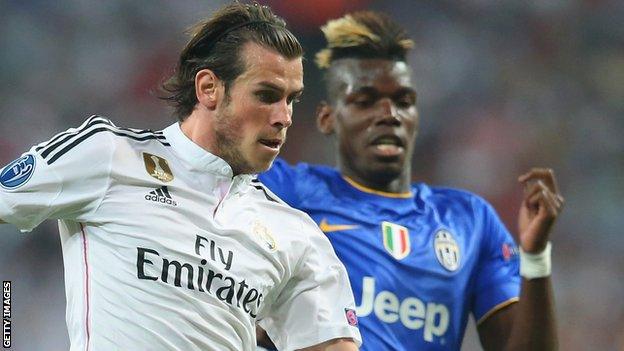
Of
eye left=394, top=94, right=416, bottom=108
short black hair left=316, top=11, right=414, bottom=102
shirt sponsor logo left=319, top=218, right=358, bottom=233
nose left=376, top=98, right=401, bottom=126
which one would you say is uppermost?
short black hair left=316, top=11, right=414, bottom=102

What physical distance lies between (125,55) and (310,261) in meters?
4.24

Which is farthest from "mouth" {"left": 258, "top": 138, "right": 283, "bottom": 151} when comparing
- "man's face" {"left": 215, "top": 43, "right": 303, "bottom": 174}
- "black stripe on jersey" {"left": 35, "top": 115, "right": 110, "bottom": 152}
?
"black stripe on jersey" {"left": 35, "top": 115, "right": 110, "bottom": 152}

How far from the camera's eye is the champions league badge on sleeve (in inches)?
106

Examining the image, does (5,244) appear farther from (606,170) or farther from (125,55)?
(606,170)

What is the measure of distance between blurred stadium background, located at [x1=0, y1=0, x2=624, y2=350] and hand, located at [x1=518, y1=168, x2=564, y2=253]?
267 centimetres

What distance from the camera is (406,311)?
400 cm

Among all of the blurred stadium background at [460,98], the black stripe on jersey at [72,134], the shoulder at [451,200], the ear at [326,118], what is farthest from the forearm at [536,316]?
the blurred stadium background at [460,98]

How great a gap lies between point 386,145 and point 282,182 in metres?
0.46

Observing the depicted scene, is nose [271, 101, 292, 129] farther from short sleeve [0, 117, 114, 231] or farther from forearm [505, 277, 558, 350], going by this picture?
forearm [505, 277, 558, 350]

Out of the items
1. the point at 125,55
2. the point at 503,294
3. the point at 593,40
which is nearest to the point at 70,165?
the point at 503,294

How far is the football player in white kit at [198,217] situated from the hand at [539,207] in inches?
41.7

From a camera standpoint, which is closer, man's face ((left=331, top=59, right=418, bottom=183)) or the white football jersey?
the white football jersey

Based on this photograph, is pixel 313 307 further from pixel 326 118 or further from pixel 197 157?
pixel 326 118

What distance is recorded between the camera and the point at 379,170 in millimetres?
4277
